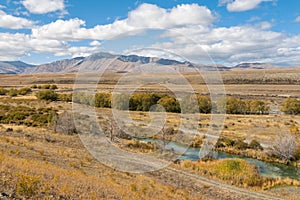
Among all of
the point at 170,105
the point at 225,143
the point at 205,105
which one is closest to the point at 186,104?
the point at 170,105

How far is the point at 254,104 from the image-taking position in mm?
58750

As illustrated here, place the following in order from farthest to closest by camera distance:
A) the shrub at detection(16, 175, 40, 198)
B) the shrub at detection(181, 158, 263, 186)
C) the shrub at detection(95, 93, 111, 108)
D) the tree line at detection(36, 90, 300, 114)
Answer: the shrub at detection(95, 93, 111, 108)
the tree line at detection(36, 90, 300, 114)
the shrub at detection(181, 158, 263, 186)
the shrub at detection(16, 175, 40, 198)

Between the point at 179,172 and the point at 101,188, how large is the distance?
27.9ft

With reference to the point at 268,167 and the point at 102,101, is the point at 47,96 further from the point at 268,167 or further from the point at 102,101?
the point at 268,167

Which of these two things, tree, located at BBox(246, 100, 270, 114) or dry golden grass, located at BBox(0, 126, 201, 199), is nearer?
dry golden grass, located at BBox(0, 126, 201, 199)

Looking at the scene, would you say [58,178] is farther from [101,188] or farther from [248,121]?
[248,121]

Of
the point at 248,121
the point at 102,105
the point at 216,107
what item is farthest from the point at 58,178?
the point at 102,105

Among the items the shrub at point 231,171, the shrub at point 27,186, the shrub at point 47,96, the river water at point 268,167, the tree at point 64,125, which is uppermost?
the shrub at point 47,96

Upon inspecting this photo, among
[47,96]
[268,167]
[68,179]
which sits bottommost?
[268,167]

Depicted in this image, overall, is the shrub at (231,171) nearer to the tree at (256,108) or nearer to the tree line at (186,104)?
the tree line at (186,104)

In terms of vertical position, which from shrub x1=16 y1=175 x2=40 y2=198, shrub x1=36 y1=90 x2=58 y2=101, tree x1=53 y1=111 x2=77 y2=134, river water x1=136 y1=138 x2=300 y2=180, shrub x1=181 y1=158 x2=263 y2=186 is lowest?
river water x1=136 y1=138 x2=300 y2=180

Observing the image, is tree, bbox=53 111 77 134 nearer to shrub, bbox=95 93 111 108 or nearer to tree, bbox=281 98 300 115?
shrub, bbox=95 93 111 108

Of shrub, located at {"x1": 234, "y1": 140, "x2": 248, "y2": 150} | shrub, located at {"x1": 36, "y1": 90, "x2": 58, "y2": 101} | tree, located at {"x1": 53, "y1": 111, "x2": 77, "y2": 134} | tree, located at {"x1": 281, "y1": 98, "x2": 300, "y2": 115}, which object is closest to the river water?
shrub, located at {"x1": 234, "y1": 140, "x2": 248, "y2": 150}

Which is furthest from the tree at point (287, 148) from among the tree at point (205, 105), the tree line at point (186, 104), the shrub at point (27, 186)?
the tree at point (205, 105)
